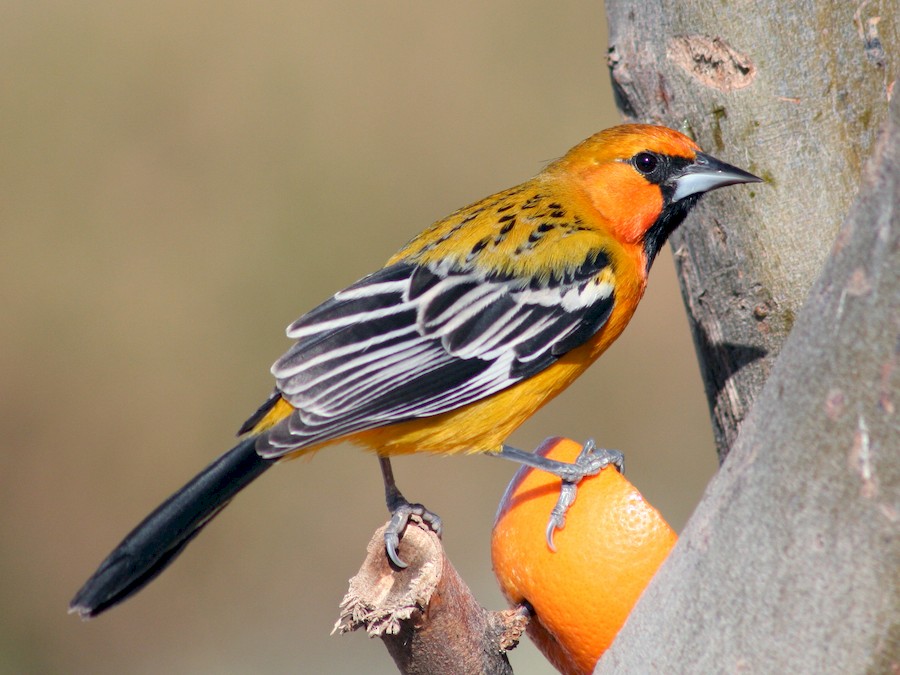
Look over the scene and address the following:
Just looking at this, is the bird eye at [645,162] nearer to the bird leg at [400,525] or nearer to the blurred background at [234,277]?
the bird leg at [400,525]

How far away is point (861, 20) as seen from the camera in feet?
8.25

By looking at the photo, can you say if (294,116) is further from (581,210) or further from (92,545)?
(581,210)

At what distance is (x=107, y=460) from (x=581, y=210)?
12.5 feet

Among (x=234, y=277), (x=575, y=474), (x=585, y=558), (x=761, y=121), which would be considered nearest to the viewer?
(x=585, y=558)

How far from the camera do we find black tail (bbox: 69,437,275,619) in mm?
2584

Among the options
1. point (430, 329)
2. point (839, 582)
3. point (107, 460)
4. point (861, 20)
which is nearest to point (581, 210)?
point (430, 329)

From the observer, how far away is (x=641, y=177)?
3199 millimetres

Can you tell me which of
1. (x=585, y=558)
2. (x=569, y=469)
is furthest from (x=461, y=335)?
(x=585, y=558)

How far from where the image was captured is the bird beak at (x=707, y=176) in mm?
2621

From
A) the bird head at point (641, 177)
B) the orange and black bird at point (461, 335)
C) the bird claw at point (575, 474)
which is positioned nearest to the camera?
the bird claw at point (575, 474)

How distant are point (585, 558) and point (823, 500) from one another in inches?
29.3

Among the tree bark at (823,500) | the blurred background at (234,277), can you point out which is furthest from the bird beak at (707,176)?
the blurred background at (234,277)

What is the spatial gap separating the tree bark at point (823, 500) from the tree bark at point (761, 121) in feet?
2.95

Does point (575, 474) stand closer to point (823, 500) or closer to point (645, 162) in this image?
point (823, 500)
